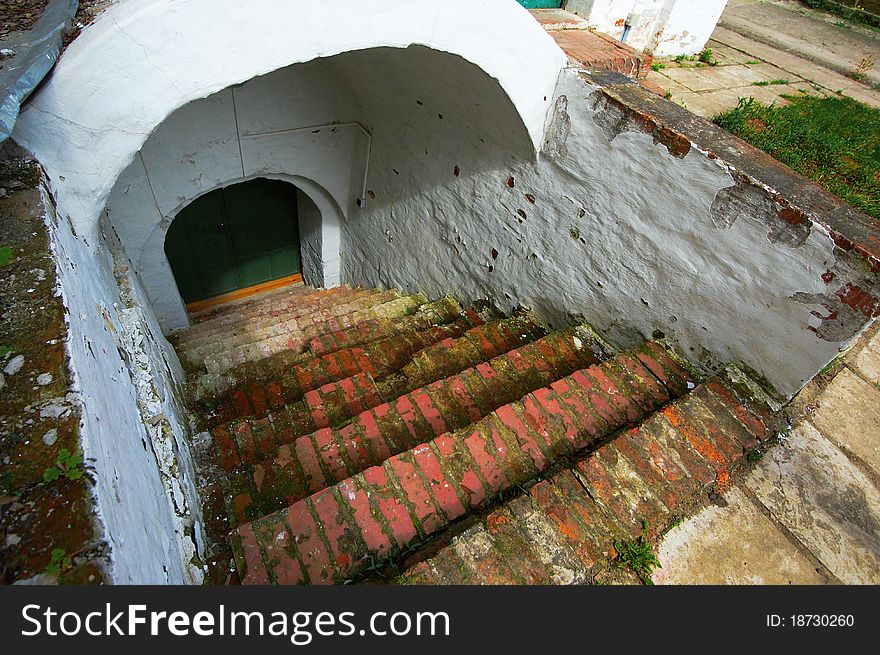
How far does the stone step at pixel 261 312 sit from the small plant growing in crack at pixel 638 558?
3846 mm

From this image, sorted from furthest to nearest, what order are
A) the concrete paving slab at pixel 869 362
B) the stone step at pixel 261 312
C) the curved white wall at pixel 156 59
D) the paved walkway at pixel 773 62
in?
the paved walkway at pixel 773 62, the stone step at pixel 261 312, the concrete paving slab at pixel 869 362, the curved white wall at pixel 156 59

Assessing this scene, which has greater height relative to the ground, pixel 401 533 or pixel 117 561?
pixel 117 561

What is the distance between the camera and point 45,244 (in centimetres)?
155

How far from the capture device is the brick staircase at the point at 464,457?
6.01 ft

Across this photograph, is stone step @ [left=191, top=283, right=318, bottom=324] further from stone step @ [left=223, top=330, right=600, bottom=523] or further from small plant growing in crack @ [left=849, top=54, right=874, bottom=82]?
small plant growing in crack @ [left=849, top=54, right=874, bottom=82]

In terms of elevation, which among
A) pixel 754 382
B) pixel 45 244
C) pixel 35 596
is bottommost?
pixel 754 382

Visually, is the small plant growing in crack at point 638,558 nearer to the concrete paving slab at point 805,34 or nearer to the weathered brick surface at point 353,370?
the weathered brick surface at point 353,370

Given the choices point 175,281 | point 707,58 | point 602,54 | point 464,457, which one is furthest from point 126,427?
point 707,58

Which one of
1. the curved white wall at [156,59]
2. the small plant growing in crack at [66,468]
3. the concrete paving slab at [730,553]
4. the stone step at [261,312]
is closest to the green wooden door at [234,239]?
the stone step at [261,312]

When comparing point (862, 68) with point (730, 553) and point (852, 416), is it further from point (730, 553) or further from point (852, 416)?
point (730, 553)

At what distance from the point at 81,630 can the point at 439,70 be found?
127 inches

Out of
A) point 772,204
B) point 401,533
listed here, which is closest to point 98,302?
point 401,533

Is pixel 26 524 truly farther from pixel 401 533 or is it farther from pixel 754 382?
pixel 754 382

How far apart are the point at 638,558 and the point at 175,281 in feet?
18.4
